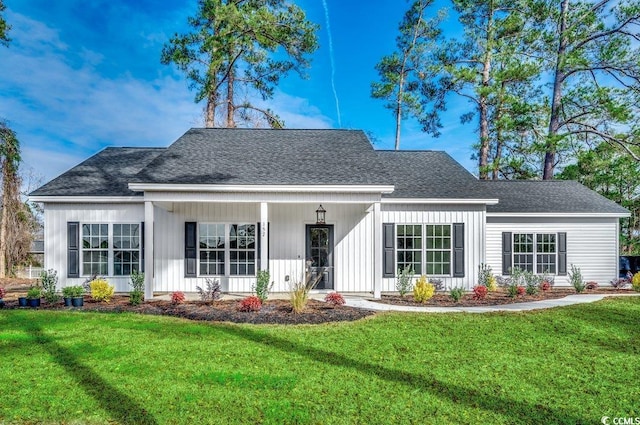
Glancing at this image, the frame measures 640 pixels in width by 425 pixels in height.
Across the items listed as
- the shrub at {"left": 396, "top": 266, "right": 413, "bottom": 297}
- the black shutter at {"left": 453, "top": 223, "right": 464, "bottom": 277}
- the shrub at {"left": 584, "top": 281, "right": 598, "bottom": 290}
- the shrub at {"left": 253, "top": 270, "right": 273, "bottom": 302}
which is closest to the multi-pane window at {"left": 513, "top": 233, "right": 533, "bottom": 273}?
the shrub at {"left": 584, "top": 281, "right": 598, "bottom": 290}

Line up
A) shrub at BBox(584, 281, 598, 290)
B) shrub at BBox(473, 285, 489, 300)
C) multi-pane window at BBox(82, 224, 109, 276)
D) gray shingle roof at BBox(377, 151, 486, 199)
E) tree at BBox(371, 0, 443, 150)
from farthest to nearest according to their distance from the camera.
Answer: tree at BBox(371, 0, 443, 150), shrub at BBox(584, 281, 598, 290), gray shingle roof at BBox(377, 151, 486, 199), multi-pane window at BBox(82, 224, 109, 276), shrub at BBox(473, 285, 489, 300)

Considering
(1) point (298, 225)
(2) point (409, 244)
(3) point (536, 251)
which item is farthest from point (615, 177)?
(1) point (298, 225)

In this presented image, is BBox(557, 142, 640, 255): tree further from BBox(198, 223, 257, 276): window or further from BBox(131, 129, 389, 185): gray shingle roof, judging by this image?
BBox(198, 223, 257, 276): window

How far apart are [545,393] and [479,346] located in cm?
171

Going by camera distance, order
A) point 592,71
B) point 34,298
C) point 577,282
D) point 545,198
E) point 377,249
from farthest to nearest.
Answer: point 592,71, point 545,198, point 577,282, point 377,249, point 34,298

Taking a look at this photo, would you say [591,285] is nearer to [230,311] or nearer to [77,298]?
[230,311]

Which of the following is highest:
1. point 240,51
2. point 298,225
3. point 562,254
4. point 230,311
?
point 240,51

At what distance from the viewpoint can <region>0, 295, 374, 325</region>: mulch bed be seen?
24.8 feet

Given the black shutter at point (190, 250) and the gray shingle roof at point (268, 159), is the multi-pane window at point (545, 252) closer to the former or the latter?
the gray shingle roof at point (268, 159)

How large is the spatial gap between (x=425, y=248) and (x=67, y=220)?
35.9 ft

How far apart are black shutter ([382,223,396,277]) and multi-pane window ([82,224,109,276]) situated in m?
8.44

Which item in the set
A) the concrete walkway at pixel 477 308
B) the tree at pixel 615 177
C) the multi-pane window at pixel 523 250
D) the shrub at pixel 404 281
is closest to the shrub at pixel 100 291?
the concrete walkway at pixel 477 308

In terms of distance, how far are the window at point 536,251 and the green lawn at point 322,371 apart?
5160 millimetres

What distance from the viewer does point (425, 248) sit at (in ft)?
37.0
